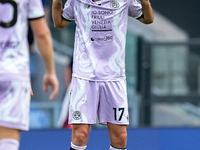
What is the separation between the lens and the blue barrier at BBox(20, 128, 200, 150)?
6492 millimetres

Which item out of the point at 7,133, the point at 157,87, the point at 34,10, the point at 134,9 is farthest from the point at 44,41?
the point at 157,87

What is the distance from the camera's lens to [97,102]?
4.88 m

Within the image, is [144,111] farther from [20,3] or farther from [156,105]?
[20,3]

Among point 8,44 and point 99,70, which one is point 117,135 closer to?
point 99,70

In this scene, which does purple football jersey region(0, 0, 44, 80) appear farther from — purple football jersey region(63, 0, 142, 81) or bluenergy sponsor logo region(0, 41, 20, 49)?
purple football jersey region(63, 0, 142, 81)

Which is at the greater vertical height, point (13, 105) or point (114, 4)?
point (114, 4)

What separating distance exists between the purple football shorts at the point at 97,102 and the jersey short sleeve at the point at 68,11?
54cm

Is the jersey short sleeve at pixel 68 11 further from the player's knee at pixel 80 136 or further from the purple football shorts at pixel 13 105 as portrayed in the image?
the purple football shorts at pixel 13 105

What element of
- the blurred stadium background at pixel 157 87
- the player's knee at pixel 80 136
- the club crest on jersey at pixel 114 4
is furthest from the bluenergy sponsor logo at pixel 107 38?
the blurred stadium background at pixel 157 87

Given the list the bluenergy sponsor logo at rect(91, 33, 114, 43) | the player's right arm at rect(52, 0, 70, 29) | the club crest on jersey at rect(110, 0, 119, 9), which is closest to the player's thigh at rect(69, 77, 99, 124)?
the bluenergy sponsor logo at rect(91, 33, 114, 43)

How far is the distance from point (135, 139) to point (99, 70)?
1.94 meters

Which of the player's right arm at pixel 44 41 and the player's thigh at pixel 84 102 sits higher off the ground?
the player's right arm at pixel 44 41

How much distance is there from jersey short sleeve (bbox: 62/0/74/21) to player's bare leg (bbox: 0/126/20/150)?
1597 millimetres

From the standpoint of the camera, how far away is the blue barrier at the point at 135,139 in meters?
6.49
